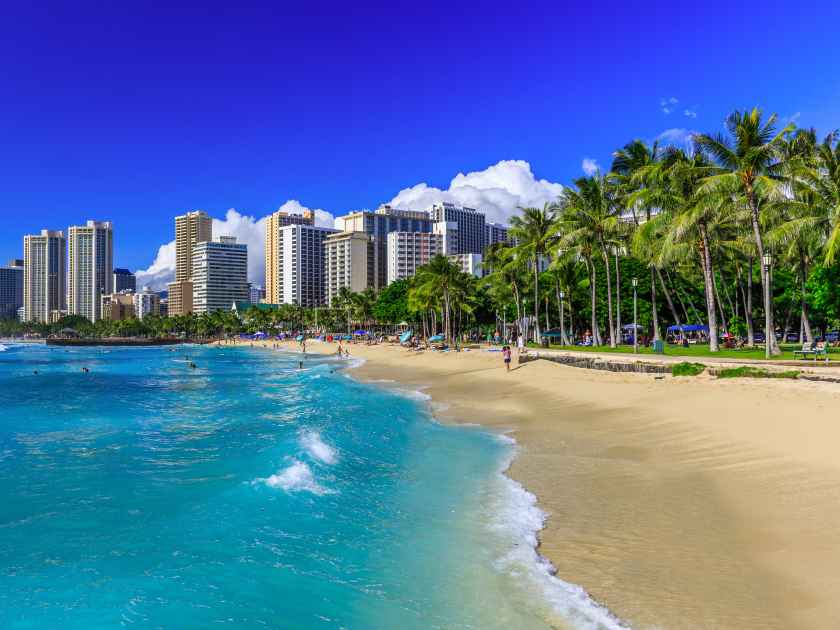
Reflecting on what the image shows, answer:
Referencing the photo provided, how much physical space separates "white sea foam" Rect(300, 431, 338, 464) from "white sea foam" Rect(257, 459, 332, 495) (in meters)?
0.99

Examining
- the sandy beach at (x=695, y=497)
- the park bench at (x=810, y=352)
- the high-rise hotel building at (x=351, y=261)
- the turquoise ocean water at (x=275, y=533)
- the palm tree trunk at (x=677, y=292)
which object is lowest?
the turquoise ocean water at (x=275, y=533)

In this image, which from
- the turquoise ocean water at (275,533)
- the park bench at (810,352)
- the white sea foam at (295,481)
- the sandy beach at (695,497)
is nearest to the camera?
the sandy beach at (695,497)

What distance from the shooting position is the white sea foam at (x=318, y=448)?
14.8 meters

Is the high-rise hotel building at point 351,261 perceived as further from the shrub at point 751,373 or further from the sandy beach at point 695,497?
the sandy beach at point 695,497

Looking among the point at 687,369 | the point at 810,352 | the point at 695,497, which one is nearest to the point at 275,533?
the point at 695,497

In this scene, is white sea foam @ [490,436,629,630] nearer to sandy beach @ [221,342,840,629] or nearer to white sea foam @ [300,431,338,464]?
sandy beach @ [221,342,840,629]

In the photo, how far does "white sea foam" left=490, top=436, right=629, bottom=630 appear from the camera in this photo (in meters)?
6.09

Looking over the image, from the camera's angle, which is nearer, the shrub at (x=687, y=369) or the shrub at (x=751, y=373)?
the shrub at (x=751, y=373)

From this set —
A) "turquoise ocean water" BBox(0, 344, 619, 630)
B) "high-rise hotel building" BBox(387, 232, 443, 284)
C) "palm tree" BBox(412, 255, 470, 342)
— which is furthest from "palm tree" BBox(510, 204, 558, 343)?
"high-rise hotel building" BBox(387, 232, 443, 284)

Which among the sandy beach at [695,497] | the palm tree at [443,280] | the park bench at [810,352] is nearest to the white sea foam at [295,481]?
the sandy beach at [695,497]

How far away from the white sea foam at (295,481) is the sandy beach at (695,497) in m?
4.48

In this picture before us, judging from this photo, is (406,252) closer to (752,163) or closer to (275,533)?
(752,163)

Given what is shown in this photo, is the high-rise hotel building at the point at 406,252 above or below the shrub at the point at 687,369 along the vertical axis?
above

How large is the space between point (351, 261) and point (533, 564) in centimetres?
18433
